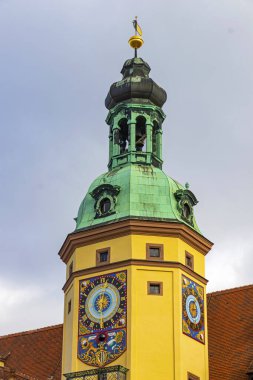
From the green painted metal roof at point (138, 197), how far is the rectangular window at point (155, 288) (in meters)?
2.32

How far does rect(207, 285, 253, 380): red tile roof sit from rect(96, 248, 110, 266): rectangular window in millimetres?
5058

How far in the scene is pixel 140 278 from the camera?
1303 inches

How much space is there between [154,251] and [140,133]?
21.0ft

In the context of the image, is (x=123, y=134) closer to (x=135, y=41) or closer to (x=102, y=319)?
(x=135, y=41)

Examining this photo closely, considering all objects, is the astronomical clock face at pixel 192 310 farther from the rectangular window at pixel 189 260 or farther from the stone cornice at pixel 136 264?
the rectangular window at pixel 189 260

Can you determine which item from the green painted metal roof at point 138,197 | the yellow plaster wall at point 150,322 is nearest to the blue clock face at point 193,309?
the yellow plaster wall at point 150,322

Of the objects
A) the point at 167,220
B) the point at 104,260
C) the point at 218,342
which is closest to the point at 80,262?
the point at 104,260

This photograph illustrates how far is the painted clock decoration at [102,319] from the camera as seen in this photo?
32.2 m

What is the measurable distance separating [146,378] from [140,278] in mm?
3380

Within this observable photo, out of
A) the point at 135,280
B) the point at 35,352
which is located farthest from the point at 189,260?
the point at 35,352

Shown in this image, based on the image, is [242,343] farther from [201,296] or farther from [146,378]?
[146,378]

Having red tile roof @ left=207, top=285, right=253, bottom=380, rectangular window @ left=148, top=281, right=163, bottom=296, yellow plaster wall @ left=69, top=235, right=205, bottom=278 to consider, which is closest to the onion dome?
yellow plaster wall @ left=69, top=235, right=205, bottom=278

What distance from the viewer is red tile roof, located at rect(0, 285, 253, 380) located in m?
34.1

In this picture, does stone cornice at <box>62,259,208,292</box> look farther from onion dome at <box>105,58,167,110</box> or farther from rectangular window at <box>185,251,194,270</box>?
onion dome at <box>105,58,167,110</box>
